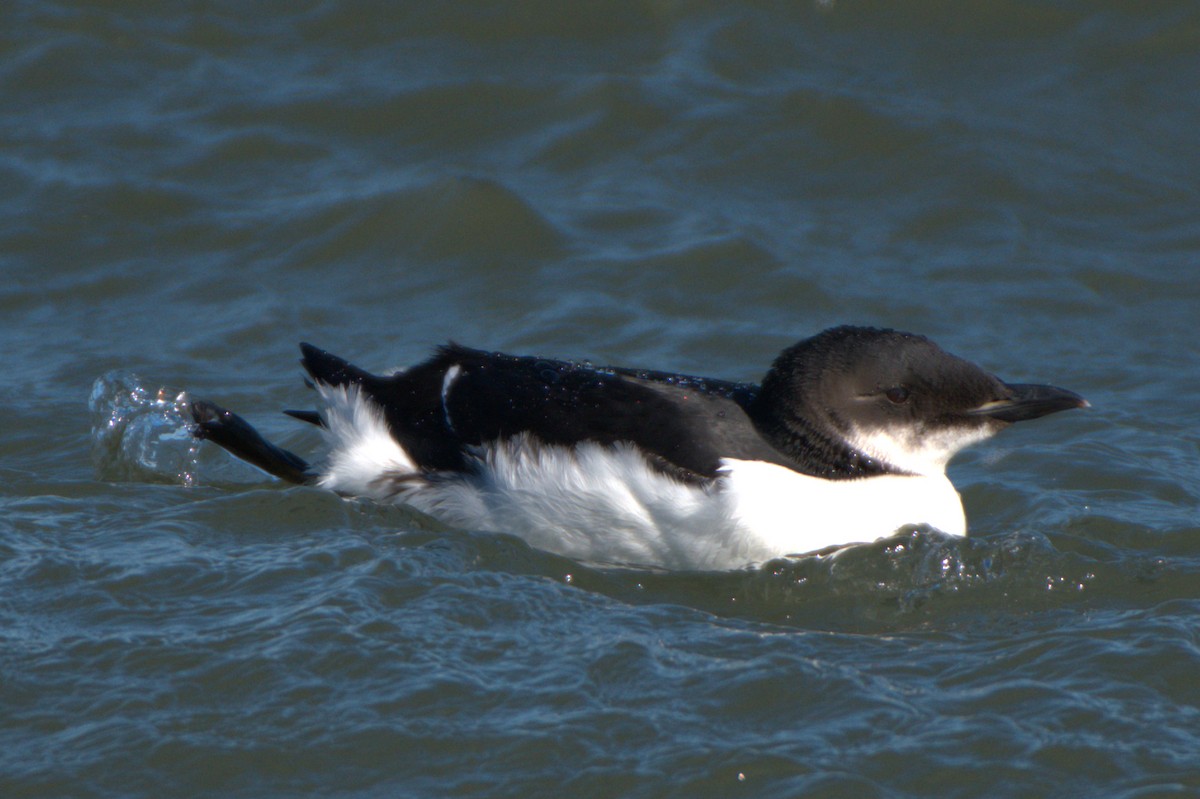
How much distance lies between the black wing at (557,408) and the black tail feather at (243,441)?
0.99 ft

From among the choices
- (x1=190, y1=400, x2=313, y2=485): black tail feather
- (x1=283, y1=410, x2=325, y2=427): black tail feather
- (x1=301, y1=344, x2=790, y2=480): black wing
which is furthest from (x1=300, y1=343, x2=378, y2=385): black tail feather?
(x1=190, y1=400, x2=313, y2=485): black tail feather

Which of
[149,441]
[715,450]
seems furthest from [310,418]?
[715,450]

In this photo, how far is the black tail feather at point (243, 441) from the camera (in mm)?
5227

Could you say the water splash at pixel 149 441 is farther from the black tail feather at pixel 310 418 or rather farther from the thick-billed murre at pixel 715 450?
the thick-billed murre at pixel 715 450

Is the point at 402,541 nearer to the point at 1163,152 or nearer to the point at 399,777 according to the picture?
the point at 399,777

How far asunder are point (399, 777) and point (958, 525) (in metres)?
2.08

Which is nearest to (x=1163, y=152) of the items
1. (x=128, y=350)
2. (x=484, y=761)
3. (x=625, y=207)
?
(x=625, y=207)

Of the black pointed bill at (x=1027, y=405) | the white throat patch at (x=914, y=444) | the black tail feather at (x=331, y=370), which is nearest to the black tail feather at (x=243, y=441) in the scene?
the black tail feather at (x=331, y=370)

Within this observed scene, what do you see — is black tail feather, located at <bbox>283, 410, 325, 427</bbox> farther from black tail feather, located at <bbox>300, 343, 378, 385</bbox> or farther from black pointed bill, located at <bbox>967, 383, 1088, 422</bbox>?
black pointed bill, located at <bbox>967, 383, 1088, 422</bbox>

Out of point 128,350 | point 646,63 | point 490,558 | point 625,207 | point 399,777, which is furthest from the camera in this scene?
point 646,63

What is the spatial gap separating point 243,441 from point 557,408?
110 centimetres

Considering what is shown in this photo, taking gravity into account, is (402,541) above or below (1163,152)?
below

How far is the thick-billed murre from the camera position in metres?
4.64

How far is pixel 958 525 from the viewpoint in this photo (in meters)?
4.91
